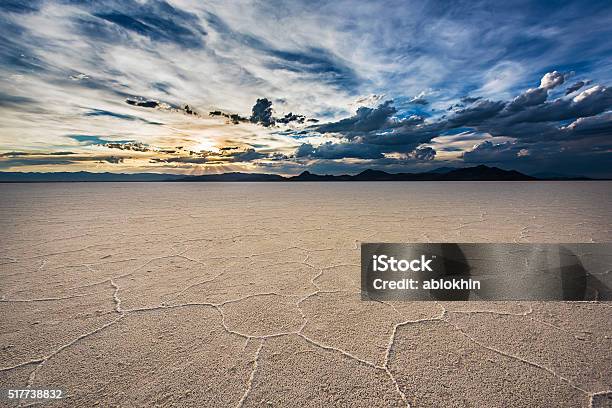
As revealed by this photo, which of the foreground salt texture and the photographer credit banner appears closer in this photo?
the foreground salt texture

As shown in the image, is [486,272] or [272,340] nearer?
[272,340]

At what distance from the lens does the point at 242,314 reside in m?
1.86

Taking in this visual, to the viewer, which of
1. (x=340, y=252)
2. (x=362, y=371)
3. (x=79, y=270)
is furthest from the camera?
(x=340, y=252)

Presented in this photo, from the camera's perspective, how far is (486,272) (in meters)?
2.60

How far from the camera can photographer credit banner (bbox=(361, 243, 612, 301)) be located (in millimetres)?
2178

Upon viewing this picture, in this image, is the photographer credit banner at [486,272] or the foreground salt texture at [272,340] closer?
the foreground salt texture at [272,340]

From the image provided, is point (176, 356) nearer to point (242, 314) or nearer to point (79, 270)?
point (242, 314)

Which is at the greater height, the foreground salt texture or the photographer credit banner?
the photographer credit banner

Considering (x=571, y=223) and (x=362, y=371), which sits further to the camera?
(x=571, y=223)

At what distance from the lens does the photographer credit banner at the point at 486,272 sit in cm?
218

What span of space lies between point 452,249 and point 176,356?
3.05 metres

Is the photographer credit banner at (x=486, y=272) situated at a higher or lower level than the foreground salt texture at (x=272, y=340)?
higher

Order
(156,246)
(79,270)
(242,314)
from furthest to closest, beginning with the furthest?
(156,246), (79,270), (242,314)

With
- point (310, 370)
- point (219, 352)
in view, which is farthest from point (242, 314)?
point (310, 370)
